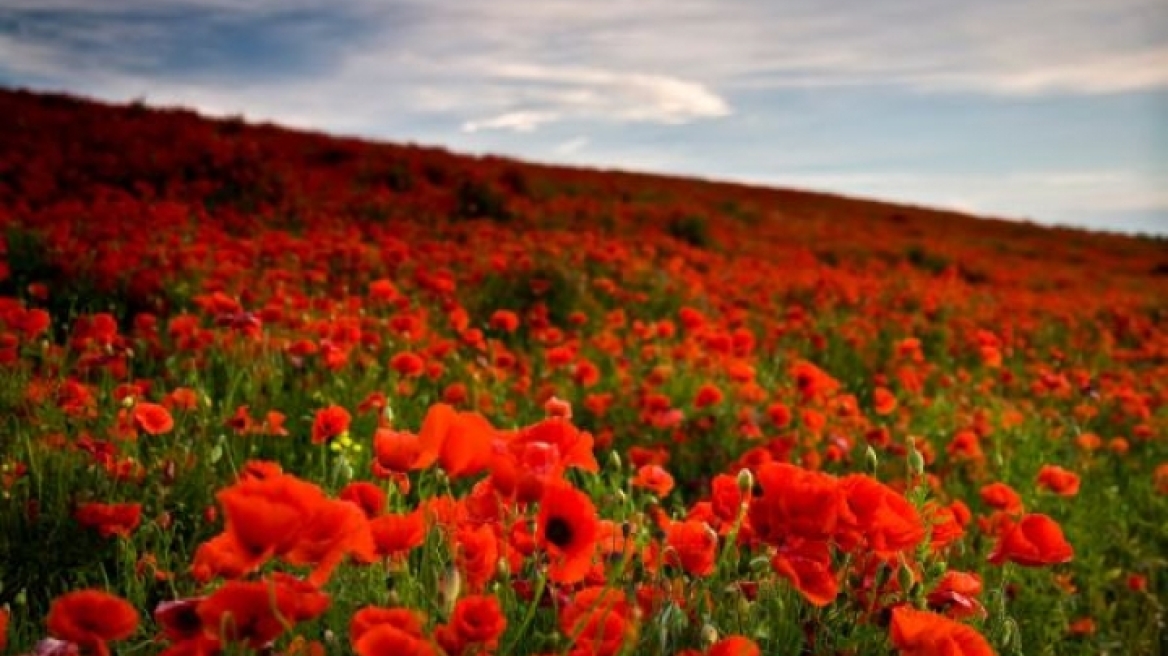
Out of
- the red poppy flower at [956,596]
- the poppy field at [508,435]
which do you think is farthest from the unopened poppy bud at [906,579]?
the red poppy flower at [956,596]

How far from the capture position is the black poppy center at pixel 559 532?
149cm

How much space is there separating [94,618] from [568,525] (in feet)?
2.14

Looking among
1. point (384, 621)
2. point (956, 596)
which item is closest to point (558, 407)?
point (956, 596)

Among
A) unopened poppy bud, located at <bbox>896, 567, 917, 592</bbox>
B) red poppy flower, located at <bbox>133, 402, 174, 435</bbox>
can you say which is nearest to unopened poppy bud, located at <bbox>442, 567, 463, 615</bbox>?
unopened poppy bud, located at <bbox>896, 567, 917, 592</bbox>

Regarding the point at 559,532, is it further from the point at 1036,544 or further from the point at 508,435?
the point at 1036,544

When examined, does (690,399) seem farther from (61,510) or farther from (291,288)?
(61,510)

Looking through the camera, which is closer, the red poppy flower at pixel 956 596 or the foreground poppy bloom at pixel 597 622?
the foreground poppy bloom at pixel 597 622

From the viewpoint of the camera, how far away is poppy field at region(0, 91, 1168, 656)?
1.51 meters

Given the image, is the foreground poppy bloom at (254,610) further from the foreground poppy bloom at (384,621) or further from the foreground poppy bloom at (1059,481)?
the foreground poppy bloom at (1059,481)

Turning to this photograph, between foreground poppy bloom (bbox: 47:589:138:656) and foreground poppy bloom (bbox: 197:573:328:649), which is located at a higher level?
foreground poppy bloom (bbox: 197:573:328:649)

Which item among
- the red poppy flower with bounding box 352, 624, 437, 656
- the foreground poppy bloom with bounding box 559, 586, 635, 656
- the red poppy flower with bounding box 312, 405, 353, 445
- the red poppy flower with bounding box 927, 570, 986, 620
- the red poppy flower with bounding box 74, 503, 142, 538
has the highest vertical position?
the red poppy flower with bounding box 352, 624, 437, 656

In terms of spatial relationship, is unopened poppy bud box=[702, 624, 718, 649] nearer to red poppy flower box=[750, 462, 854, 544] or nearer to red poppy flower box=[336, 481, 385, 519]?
red poppy flower box=[750, 462, 854, 544]

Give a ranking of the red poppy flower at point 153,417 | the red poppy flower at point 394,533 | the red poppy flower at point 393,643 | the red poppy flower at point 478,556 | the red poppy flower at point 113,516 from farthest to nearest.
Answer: the red poppy flower at point 153,417
the red poppy flower at point 113,516
the red poppy flower at point 478,556
the red poppy flower at point 394,533
the red poppy flower at point 393,643

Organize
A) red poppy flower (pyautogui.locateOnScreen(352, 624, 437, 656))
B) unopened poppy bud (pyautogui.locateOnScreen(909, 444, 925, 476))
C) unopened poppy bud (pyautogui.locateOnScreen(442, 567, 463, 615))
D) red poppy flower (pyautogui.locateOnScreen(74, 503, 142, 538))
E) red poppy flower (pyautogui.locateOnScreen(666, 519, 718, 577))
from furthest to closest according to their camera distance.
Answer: red poppy flower (pyautogui.locateOnScreen(74, 503, 142, 538)) < unopened poppy bud (pyautogui.locateOnScreen(909, 444, 925, 476)) < red poppy flower (pyautogui.locateOnScreen(666, 519, 718, 577)) < unopened poppy bud (pyautogui.locateOnScreen(442, 567, 463, 615)) < red poppy flower (pyautogui.locateOnScreen(352, 624, 437, 656))
